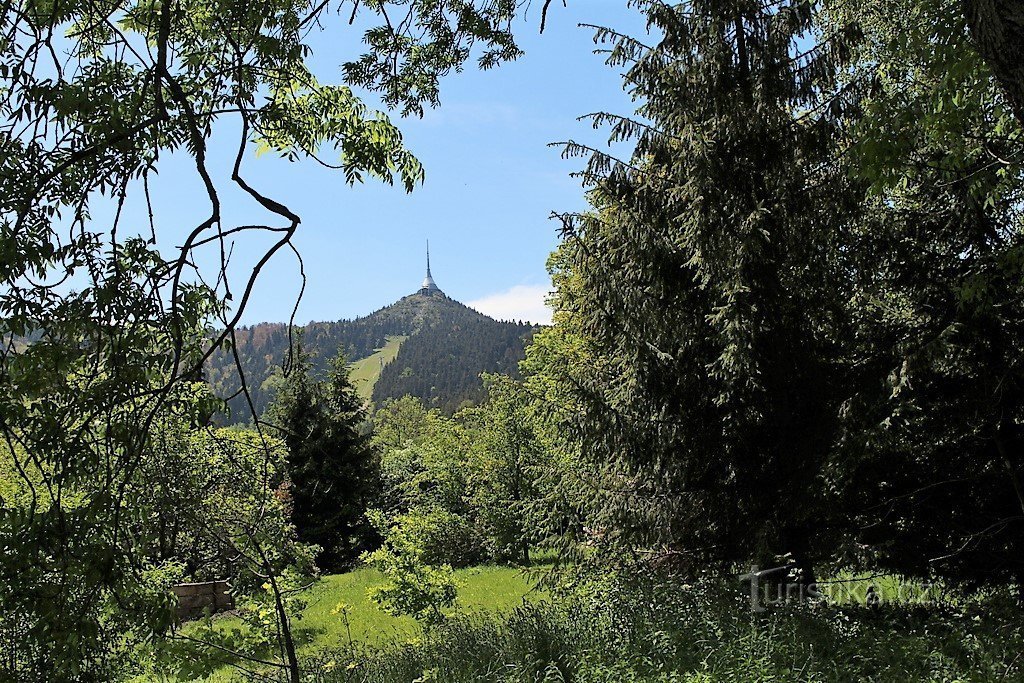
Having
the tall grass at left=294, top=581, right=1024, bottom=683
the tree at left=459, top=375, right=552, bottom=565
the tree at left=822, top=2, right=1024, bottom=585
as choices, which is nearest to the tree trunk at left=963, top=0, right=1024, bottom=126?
the tall grass at left=294, top=581, right=1024, bottom=683

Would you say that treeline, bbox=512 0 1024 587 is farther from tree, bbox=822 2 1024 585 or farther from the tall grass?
the tall grass

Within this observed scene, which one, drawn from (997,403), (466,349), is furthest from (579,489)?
(466,349)

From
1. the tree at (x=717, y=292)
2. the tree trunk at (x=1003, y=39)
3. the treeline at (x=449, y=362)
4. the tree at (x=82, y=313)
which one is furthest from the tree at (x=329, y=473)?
the treeline at (x=449, y=362)

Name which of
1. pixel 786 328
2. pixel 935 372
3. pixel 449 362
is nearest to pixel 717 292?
pixel 786 328

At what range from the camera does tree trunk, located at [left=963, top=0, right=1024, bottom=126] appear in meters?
2.56

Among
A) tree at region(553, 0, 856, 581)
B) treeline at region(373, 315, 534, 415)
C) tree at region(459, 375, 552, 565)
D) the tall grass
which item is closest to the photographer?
the tall grass

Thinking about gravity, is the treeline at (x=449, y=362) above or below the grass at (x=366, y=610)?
above

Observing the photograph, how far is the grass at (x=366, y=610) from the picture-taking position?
11.7 m

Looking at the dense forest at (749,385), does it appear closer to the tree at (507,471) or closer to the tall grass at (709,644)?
the tall grass at (709,644)

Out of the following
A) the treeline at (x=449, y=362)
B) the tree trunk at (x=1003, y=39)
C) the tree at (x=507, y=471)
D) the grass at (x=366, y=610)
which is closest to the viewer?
the tree trunk at (x=1003, y=39)

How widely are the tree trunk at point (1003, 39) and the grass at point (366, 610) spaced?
838 centimetres

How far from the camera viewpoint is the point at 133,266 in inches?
123

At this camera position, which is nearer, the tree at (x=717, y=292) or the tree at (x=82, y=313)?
the tree at (x=82, y=313)

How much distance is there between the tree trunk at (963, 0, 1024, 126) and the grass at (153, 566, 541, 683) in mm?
8379
